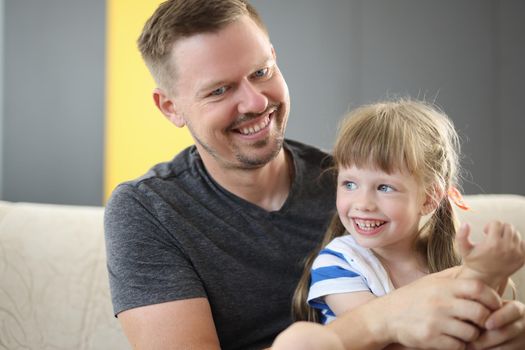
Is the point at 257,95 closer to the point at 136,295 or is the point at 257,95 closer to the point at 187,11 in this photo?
the point at 187,11

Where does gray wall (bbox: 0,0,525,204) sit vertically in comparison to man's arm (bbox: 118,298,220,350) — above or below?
above

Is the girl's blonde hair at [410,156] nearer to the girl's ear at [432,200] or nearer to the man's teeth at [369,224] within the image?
the girl's ear at [432,200]

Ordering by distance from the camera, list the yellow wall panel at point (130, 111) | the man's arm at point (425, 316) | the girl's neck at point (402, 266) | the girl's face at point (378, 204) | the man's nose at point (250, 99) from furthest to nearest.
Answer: the yellow wall panel at point (130, 111)
the man's nose at point (250, 99)
the girl's neck at point (402, 266)
the girl's face at point (378, 204)
the man's arm at point (425, 316)

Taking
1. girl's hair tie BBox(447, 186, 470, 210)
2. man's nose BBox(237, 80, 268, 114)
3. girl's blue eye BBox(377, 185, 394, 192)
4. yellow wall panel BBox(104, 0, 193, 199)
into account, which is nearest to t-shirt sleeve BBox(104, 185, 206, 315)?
man's nose BBox(237, 80, 268, 114)

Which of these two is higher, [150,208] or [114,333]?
[150,208]

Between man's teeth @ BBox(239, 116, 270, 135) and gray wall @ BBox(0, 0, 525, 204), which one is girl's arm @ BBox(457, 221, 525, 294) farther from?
→ gray wall @ BBox(0, 0, 525, 204)

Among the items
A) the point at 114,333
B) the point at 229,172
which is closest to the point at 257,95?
the point at 229,172

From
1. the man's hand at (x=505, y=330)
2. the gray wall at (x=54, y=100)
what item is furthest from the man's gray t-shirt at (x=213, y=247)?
the gray wall at (x=54, y=100)

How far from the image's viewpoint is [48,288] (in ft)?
6.23

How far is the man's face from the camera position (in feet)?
5.67

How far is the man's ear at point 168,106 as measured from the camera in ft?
6.31

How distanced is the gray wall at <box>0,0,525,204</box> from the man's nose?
2.60 meters

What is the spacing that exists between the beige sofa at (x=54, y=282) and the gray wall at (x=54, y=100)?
2286 millimetres

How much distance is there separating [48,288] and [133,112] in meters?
2.46
